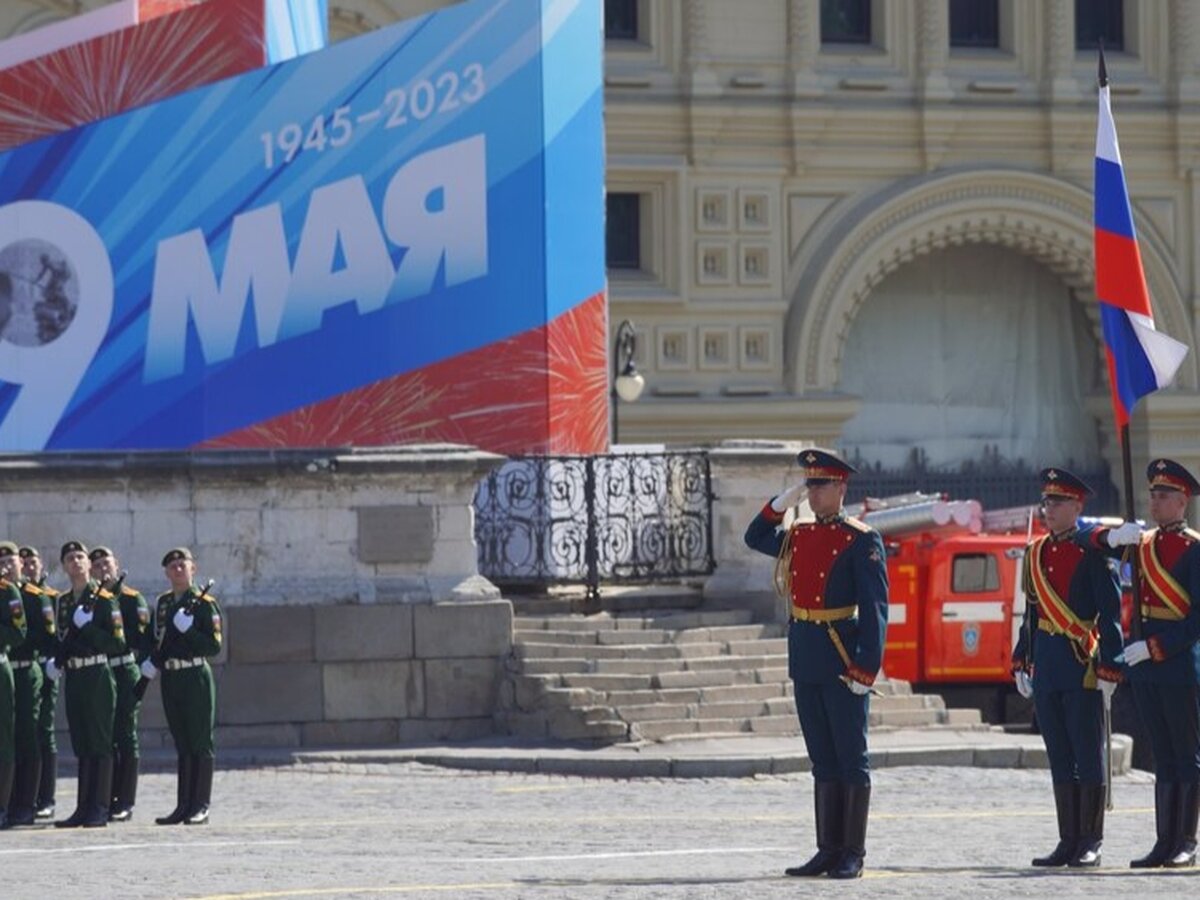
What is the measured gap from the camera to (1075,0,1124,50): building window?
39781 mm

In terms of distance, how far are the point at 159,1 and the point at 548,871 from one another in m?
12.2

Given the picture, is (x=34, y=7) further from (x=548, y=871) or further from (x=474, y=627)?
(x=548, y=871)

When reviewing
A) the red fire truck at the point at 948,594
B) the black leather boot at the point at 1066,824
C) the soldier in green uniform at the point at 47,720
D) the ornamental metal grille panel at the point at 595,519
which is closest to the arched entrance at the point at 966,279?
the red fire truck at the point at 948,594

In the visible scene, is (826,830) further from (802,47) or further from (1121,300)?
(802,47)

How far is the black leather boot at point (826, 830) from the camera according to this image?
12.7m

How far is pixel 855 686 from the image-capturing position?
12.8 metres

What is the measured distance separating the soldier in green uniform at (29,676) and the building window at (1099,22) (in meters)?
25.0

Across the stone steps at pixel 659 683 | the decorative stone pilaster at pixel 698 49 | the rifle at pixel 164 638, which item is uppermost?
the decorative stone pilaster at pixel 698 49

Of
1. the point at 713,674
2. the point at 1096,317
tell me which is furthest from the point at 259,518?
the point at 1096,317

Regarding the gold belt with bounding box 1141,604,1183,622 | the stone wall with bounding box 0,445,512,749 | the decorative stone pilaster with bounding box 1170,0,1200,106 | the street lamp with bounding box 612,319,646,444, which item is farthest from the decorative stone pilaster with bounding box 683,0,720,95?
the gold belt with bounding box 1141,604,1183,622

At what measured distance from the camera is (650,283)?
1485 inches

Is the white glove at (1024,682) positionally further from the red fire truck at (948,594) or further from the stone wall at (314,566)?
the red fire truck at (948,594)

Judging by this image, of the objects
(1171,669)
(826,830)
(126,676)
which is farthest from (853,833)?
(126,676)

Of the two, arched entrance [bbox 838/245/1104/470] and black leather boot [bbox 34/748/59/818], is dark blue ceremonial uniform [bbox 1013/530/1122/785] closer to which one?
black leather boot [bbox 34/748/59/818]
